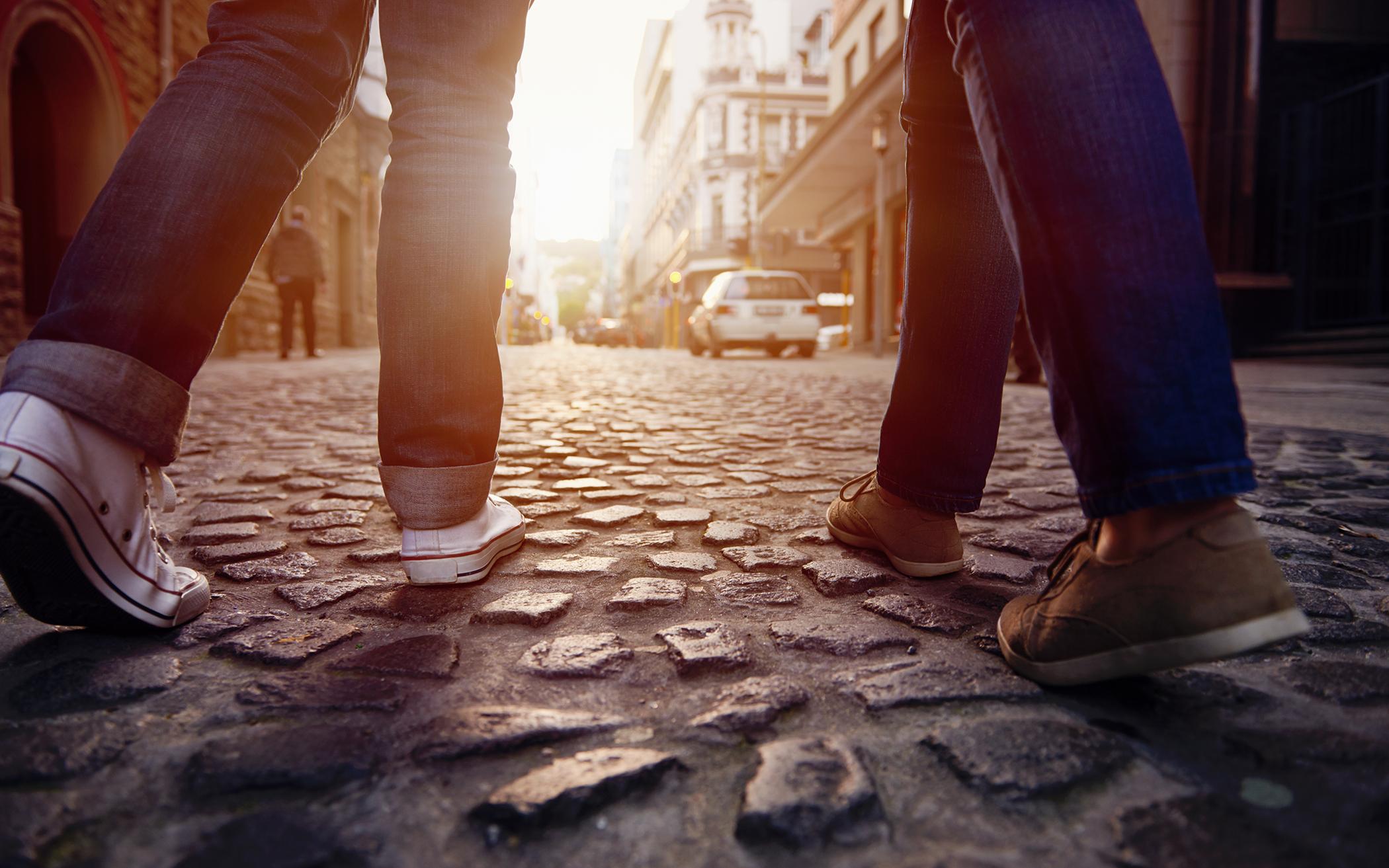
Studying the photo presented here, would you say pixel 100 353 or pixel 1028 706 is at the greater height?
pixel 100 353

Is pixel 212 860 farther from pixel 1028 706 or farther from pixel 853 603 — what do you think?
pixel 853 603

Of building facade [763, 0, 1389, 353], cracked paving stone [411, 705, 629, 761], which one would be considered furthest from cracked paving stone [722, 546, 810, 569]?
building facade [763, 0, 1389, 353]

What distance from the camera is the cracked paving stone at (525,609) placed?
4.46 feet

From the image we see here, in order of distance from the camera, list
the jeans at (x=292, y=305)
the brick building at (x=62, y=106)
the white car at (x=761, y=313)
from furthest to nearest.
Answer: the white car at (x=761, y=313) → the jeans at (x=292, y=305) → the brick building at (x=62, y=106)

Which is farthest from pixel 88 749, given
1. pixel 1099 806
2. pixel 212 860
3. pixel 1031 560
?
pixel 1031 560

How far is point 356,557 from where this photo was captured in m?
1.77

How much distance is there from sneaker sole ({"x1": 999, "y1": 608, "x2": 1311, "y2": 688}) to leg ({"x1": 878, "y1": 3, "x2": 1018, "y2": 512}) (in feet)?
1.81

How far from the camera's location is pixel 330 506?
2316 mm

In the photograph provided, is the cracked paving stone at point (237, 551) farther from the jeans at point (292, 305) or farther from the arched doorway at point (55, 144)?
the jeans at point (292, 305)

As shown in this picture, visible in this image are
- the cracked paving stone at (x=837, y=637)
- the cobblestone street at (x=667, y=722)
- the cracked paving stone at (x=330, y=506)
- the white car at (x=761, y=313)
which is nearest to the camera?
the cobblestone street at (x=667, y=722)

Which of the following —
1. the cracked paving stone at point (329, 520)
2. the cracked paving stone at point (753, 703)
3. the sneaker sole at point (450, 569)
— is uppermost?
the sneaker sole at point (450, 569)

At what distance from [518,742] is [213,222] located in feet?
2.81

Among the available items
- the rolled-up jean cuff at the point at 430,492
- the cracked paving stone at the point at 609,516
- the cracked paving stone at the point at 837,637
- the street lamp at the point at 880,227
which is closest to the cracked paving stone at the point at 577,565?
the rolled-up jean cuff at the point at 430,492

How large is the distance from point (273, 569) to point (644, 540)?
756mm
